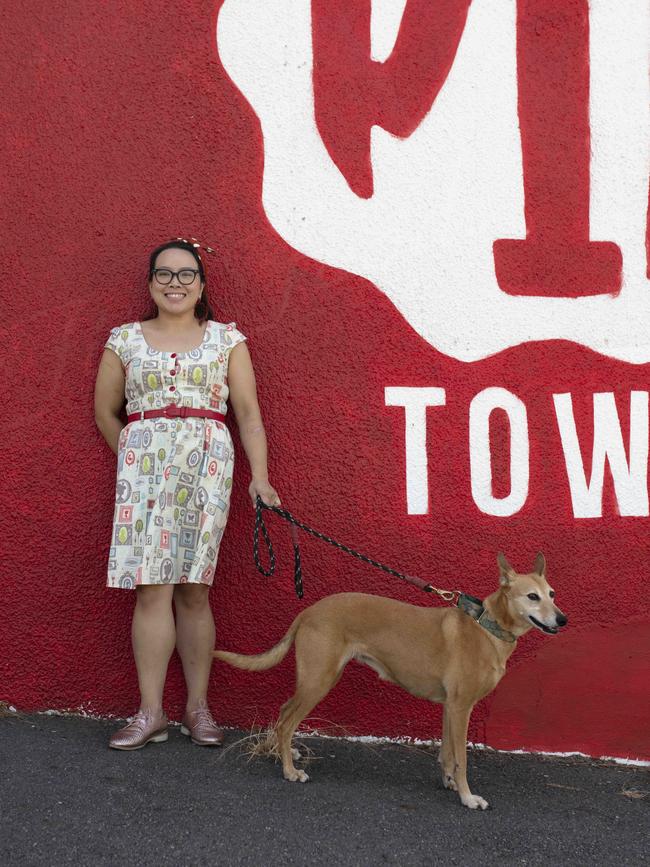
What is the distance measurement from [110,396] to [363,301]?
3.87 ft

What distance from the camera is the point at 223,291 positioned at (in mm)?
4066

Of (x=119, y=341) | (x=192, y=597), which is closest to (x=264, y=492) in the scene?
(x=192, y=597)

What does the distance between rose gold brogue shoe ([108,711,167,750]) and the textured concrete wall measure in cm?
30

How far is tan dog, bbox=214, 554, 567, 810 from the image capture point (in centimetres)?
342

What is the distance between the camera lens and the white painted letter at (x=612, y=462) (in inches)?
158

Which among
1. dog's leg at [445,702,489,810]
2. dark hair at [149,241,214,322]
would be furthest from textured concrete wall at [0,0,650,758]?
dog's leg at [445,702,489,810]

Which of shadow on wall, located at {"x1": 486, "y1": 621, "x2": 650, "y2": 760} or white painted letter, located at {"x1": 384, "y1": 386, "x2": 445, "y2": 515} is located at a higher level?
white painted letter, located at {"x1": 384, "y1": 386, "x2": 445, "y2": 515}

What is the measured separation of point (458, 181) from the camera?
13.4 feet

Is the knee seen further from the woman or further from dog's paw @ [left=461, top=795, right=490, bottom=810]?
dog's paw @ [left=461, top=795, right=490, bottom=810]

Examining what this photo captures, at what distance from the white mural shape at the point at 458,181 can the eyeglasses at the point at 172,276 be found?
1.72 ft

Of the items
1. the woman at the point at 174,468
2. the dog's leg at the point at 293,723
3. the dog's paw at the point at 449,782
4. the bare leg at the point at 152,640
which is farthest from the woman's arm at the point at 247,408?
the dog's paw at the point at 449,782

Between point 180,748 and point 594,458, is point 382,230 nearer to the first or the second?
point 594,458

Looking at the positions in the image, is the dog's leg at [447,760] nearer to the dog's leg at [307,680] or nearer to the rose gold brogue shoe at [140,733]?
the dog's leg at [307,680]

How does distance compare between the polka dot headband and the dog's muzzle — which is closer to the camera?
the dog's muzzle
